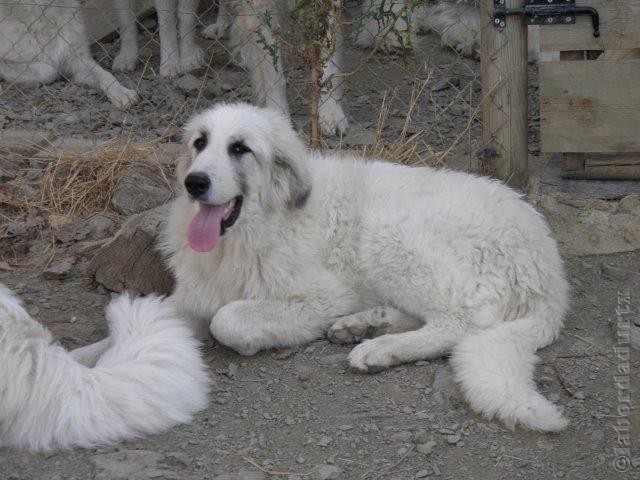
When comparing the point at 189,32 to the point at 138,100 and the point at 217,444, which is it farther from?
the point at 217,444

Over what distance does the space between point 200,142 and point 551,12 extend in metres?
2.08

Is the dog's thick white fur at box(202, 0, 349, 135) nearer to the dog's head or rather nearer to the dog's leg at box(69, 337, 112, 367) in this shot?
the dog's head

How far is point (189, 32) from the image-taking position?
7082mm

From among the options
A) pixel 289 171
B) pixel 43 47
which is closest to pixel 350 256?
pixel 289 171

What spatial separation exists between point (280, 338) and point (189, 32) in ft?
11.6

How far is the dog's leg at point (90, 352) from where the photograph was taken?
4.07 metres

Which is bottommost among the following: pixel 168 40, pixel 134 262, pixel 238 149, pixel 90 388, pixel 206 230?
pixel 90 388

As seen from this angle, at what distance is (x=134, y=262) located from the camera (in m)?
4.79

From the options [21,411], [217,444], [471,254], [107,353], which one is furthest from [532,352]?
[21,411]

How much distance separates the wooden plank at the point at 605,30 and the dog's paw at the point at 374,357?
2.14 metres

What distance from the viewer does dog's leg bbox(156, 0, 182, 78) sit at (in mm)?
6961

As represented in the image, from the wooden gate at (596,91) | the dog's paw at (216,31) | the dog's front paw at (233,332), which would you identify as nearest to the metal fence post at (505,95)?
the wooden gate at (596,91)

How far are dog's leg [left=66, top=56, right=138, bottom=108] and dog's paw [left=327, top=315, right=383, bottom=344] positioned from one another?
301 centimetres

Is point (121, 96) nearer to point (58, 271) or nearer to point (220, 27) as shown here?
point (220, 27)
